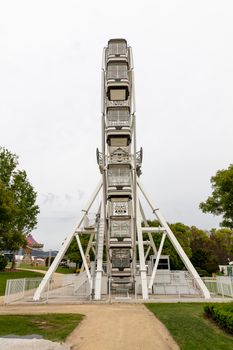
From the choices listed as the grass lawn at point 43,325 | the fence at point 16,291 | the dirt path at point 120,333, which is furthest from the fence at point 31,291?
the dirt path at point 120,333

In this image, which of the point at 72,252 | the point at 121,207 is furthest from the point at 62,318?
the point at 72,252

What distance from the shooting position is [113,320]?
1438 centimetres

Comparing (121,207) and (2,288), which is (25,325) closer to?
(121,207)

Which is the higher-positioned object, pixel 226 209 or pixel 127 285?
pixel 226 209

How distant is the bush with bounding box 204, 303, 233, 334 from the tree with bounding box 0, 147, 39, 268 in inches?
1346

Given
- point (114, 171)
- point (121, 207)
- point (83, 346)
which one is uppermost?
point (114, 171)

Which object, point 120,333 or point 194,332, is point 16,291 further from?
point 194,332

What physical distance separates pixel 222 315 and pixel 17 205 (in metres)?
40.7

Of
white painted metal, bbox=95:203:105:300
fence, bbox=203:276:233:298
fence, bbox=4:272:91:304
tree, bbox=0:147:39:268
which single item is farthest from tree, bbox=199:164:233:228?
tree, bbox=0:147:39:268

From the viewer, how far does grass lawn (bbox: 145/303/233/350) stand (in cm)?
983

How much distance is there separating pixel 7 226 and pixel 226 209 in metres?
29.5

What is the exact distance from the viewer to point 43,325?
12.9 metres

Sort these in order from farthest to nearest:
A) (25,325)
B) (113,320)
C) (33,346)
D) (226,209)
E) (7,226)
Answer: (7,226) < (226,209) < (113,320) < (25,325) < (33,346)

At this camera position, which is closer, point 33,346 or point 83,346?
point 33,346
